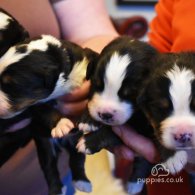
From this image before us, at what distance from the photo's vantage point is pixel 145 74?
964mm

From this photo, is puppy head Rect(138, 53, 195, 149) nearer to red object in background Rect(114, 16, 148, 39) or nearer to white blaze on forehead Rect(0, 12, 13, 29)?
white blaze on forehead Rect(0, 12, 13, 29)

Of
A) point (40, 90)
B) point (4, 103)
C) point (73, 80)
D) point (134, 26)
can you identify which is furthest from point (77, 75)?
point (134, 26)

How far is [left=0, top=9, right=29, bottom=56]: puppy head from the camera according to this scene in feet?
3.80

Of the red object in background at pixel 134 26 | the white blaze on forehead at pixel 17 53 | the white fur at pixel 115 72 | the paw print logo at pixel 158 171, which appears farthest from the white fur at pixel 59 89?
the red object in background at pixel 134 26

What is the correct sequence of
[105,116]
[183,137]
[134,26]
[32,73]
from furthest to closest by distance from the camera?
1. [134,26]
2. [32,73]
3. [105,116]
4. [183,137]

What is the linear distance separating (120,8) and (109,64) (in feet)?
6.89

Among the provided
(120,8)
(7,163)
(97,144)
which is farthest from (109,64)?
(120,8)

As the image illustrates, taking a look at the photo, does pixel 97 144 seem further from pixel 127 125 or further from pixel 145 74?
pixel 145 74

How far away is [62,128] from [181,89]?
1.10 feet

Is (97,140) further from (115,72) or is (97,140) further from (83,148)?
(115,72)

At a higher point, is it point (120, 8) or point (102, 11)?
point (102, 11)

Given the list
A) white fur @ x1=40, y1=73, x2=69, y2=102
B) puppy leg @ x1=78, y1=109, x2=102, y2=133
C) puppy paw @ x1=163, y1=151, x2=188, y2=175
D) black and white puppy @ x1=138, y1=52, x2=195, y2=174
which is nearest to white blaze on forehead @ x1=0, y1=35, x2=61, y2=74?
white fur @ x1=40, y1=73, x2=69, y2=102

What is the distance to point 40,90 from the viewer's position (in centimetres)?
109

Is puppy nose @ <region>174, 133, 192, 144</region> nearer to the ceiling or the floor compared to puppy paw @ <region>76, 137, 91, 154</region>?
nearer to the ceiling
